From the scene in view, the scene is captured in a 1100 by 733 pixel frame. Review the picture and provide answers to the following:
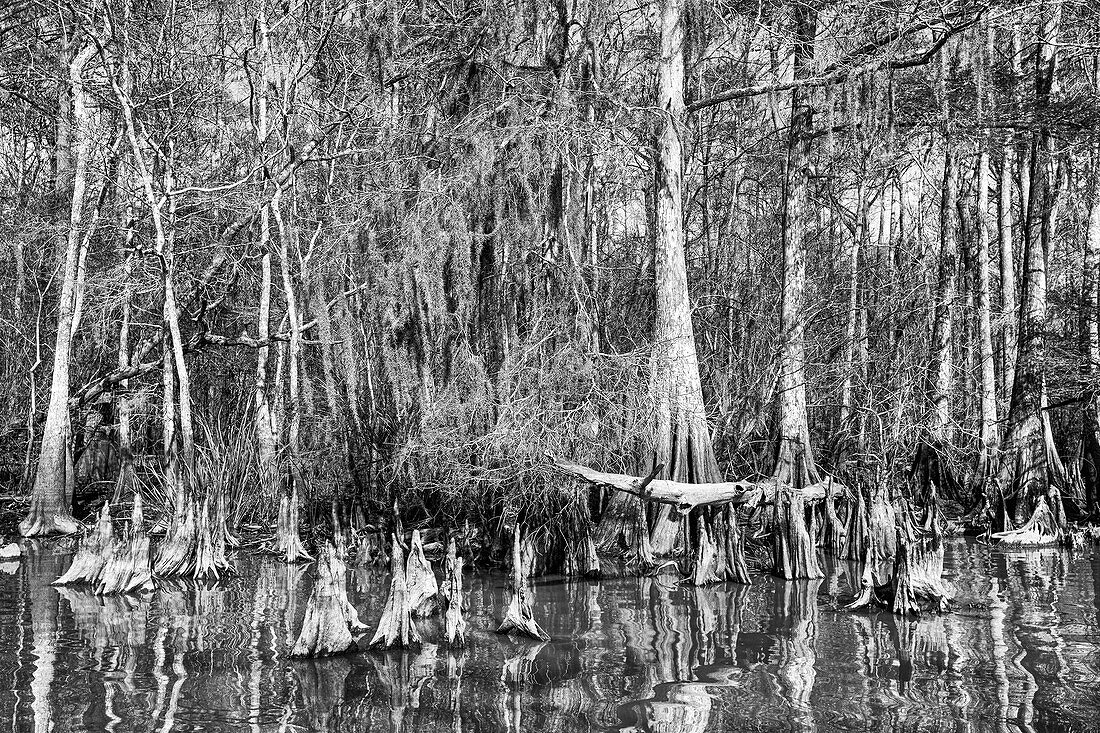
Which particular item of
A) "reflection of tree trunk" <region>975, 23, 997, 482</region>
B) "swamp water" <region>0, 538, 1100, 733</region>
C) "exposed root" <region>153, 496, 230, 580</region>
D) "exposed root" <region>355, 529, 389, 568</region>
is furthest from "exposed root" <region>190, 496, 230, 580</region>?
"reflection of tree trunk" <region>975, 23, 997, 482</region>

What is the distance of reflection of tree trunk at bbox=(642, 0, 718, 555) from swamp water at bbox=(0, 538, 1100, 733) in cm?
132

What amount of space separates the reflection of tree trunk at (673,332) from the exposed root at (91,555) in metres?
4.47

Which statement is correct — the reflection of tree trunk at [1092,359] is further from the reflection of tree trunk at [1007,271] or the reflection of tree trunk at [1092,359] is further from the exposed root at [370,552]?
the exposed root at [370,552]

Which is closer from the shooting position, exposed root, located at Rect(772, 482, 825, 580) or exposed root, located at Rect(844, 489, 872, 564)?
exposed root, located at Rect(772, 482, 825, 580)

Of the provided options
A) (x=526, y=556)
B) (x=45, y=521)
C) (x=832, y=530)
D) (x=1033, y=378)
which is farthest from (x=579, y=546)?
(x=45, y=521)

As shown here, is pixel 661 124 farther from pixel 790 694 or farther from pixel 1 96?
pixel 1 96

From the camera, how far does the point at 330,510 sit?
10898mm

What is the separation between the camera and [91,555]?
884cm

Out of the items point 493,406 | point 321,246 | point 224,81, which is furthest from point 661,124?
point 224,81

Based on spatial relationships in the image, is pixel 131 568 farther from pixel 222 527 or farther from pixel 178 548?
pixel 222 527

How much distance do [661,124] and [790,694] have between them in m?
6.57

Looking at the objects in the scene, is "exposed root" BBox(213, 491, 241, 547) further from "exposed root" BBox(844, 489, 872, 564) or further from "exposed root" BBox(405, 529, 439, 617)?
"exposed root" BBox(844, 489, 872, 564)

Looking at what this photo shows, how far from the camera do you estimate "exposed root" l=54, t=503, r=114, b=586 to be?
8.70m

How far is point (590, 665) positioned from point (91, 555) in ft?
15.7
